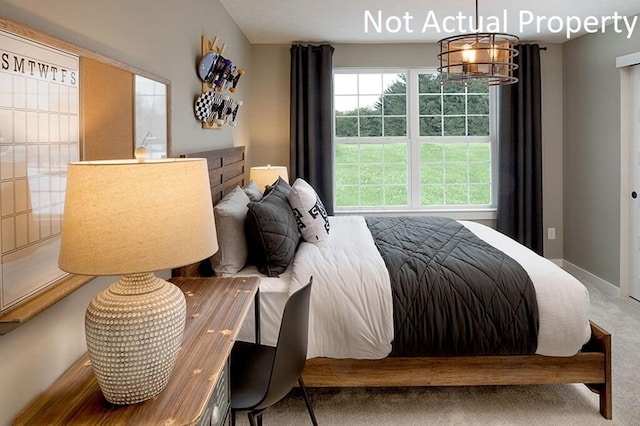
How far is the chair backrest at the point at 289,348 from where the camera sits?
5.18 ft

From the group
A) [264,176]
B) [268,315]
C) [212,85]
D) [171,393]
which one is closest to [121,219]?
[171,393]

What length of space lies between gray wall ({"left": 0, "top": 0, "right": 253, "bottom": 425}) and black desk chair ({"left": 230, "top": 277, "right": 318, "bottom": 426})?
0.56m

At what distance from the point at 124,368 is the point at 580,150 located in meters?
4.87

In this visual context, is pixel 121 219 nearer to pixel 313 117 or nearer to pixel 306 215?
pixel 306 215

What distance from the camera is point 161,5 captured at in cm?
226

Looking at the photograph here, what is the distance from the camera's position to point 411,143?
518 centimetres

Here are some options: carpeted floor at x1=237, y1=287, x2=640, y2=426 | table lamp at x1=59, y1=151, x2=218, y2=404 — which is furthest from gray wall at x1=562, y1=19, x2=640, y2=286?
table lamp at x1=59, y1=151, x2=218, y2=404

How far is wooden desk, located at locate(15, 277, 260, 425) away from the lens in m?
1.08

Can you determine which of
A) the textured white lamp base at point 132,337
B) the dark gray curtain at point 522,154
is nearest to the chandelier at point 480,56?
the textured white lamp base at point 132,337

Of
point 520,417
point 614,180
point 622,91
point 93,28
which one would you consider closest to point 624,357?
point 520,417

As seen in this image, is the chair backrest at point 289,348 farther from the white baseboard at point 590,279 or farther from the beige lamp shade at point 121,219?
the white baseboard at point 590,279

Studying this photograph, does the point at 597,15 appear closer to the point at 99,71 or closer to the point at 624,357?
the point at 624,357

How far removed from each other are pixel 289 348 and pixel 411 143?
12.8 feet

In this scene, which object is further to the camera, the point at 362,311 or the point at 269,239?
the point at 269,239
